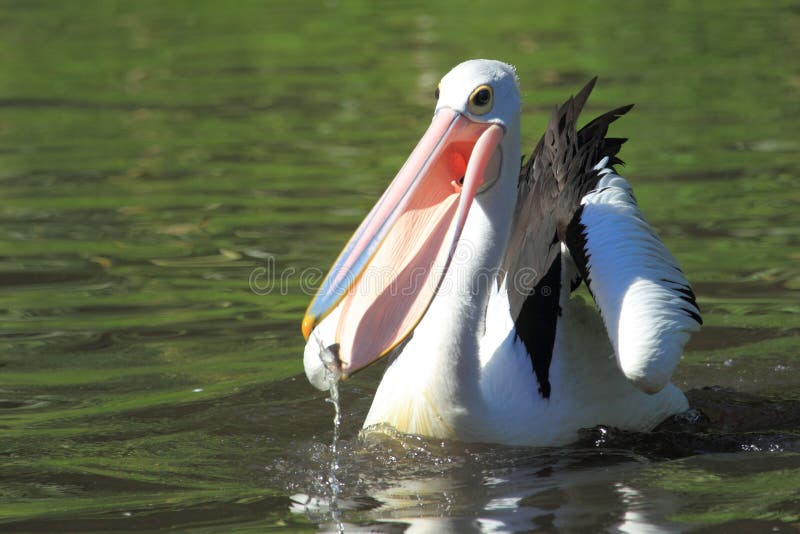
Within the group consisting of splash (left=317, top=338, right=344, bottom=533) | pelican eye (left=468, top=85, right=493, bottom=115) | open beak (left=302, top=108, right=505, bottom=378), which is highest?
pelican eye (left=468, top=85, right=493, bottom=115)

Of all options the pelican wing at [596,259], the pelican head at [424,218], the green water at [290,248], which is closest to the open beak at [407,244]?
the pelican head at [424,218]

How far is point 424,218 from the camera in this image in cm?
455

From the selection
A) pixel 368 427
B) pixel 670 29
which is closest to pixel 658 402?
pixel 368 427

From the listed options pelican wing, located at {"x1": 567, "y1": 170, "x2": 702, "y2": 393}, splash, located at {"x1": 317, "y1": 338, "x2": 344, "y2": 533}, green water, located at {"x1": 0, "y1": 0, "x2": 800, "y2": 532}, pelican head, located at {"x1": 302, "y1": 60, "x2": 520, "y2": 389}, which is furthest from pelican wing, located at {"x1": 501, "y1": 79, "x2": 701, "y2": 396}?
splash, located at {"x1": 317, "y1": 338, "x2": 344, "y2": 533}

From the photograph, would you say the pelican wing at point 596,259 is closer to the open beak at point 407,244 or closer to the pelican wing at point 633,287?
the pelican wing at point 633,287

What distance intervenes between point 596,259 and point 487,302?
42 cm

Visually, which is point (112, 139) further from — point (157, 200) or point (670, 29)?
point (670, 29)

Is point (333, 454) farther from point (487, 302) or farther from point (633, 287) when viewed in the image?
point (633, 287)

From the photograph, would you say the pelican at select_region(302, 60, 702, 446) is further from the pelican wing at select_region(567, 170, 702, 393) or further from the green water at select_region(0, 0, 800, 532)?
the green water at select_region(0, 0, 800, 532)

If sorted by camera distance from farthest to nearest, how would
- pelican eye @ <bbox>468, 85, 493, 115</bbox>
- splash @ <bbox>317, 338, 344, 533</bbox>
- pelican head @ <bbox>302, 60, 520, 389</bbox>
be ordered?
1. pelican eye @ <bbox>468, 85, 493, 115</bbox>
2. pelican head @ <bbox>302, 60, 520, 389</bbox>
3. splash @ <bbox>317, 338, 344, 533</bbox>

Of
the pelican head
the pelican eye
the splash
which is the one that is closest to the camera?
the splash

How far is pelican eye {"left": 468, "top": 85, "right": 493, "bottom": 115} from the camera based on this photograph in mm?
4520

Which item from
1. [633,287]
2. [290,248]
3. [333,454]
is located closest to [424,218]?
[633,287]

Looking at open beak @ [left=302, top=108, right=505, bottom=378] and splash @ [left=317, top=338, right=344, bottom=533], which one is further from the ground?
open beak @ [left=302, top=108, right=505, bottom=378]
